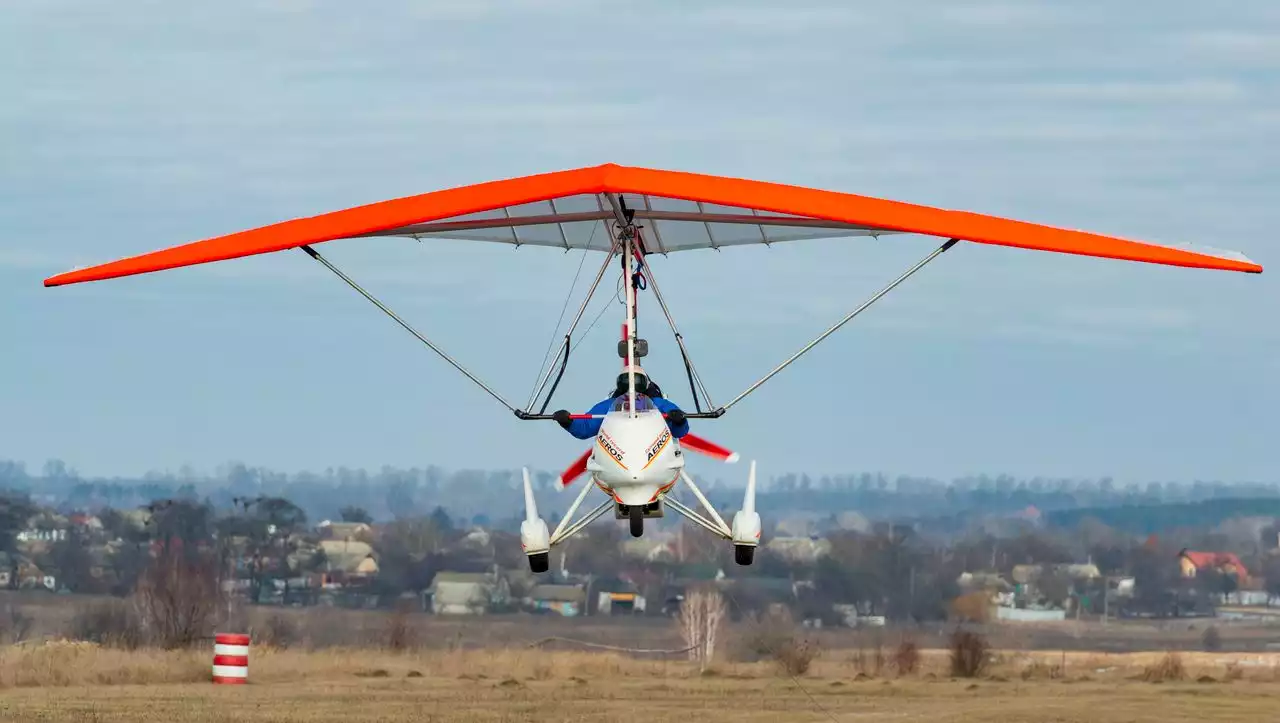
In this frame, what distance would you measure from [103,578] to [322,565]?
8.41 metres

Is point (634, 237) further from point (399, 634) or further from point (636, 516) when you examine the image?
point (399, 634)

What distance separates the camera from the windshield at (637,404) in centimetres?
2370

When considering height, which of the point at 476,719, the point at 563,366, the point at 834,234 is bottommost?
the point at 476,719

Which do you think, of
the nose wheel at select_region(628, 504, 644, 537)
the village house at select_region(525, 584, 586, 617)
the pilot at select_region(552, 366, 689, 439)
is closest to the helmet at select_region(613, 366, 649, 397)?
the pilot at select_region(552, 366, 689, 439)

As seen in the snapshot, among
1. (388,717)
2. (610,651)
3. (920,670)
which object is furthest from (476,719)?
(610,651)

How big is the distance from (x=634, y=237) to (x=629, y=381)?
2.05 meters

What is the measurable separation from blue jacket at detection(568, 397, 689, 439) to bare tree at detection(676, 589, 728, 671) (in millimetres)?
35075

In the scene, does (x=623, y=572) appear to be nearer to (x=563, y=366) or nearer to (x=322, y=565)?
(x=322, y=565)

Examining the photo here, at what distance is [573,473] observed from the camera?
25453 millimetres

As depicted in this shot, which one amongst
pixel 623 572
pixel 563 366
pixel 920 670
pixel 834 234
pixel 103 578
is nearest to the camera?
pixel 563 366

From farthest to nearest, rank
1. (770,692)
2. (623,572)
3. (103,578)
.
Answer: (103,578) → (623,572) → (770,692)

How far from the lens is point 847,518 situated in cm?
9275

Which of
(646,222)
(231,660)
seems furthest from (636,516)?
(231,660)

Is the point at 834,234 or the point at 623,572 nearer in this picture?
the point at 834,234
